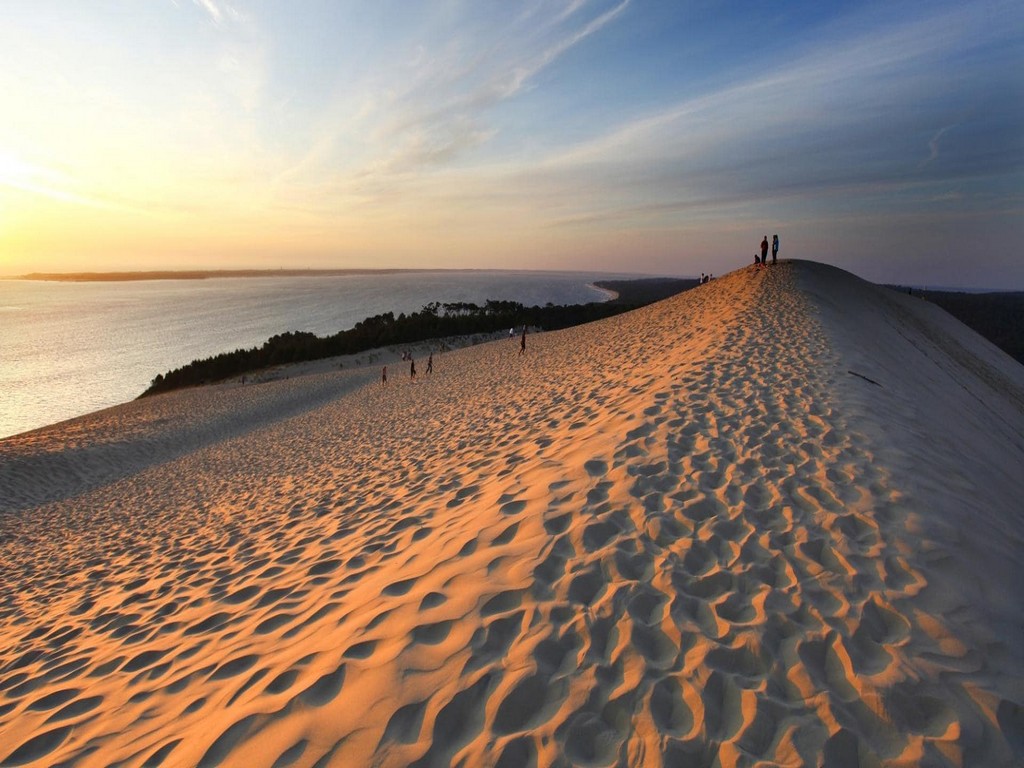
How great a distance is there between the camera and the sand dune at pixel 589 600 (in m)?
2.39

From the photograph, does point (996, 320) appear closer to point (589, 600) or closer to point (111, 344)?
point (589, 600)

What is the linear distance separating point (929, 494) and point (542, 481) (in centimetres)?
352

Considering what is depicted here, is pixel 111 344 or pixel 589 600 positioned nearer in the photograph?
pixel 589 600

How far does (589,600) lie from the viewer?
10.5 feet

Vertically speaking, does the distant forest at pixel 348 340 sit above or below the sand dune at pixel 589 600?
below

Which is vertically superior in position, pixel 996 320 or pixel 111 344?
pixel 111 344

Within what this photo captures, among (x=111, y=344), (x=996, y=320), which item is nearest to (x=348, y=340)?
(x=111, y=344)

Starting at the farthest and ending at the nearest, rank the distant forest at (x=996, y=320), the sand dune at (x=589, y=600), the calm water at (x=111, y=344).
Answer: the distant forest at (x=996, y=320) → the calm water at (x=111, y=344) → the sand dune at (x=589, y=600)

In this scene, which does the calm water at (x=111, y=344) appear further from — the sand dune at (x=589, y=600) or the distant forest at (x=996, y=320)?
the distant forest at (x=996, y=320)

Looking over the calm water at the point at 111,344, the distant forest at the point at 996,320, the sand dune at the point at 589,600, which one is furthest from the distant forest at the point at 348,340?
the distant forest at the point at 996,320

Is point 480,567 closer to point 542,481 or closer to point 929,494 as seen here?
point 542,481

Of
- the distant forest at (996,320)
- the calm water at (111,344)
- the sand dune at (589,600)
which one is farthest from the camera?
the distant forest at (996,320)

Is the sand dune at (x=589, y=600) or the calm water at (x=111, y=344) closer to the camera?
the sand dune at (x=589, y=600)

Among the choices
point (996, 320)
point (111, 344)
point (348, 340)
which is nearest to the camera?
point (348, 340)
